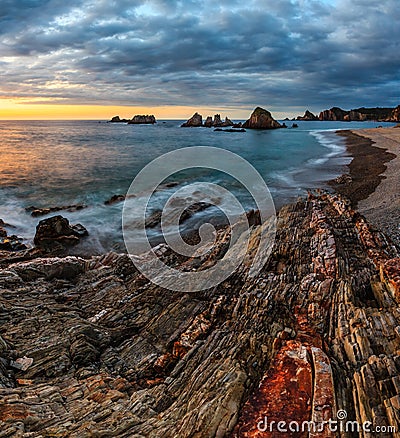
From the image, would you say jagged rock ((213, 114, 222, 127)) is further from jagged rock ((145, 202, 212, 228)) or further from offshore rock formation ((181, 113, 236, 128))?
jagged rock ((145, 202, 212, 228))

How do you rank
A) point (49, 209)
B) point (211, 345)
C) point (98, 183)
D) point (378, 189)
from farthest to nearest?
point (98, 183)
point (378, 189)
point (49, 209)
point (211, 345)

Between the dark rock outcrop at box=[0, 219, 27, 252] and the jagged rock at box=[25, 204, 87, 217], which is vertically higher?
the jagged rock at box=[25, 204, 87, 217]

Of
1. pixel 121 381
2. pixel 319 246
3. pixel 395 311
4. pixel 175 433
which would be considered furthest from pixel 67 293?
pixel 395 311

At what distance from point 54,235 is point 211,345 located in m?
11.8

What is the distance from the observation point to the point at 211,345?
614 cm

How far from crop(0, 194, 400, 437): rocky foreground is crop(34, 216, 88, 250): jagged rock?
16.7 feet

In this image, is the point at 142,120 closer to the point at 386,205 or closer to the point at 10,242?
the point at 10,242

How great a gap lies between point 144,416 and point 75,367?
6.94 feet

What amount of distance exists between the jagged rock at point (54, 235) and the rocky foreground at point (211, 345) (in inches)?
201

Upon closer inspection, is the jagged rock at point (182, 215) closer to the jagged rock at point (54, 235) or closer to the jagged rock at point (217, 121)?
the jagged rock at point (54, 235)

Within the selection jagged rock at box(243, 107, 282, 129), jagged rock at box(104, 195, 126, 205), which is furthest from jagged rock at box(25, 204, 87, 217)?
jagged rock at box(243, 107, 282, 129)

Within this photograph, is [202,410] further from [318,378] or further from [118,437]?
[318,378]

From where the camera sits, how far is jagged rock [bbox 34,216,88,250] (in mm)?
15086

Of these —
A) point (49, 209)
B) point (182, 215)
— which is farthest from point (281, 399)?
point (49, 209)
